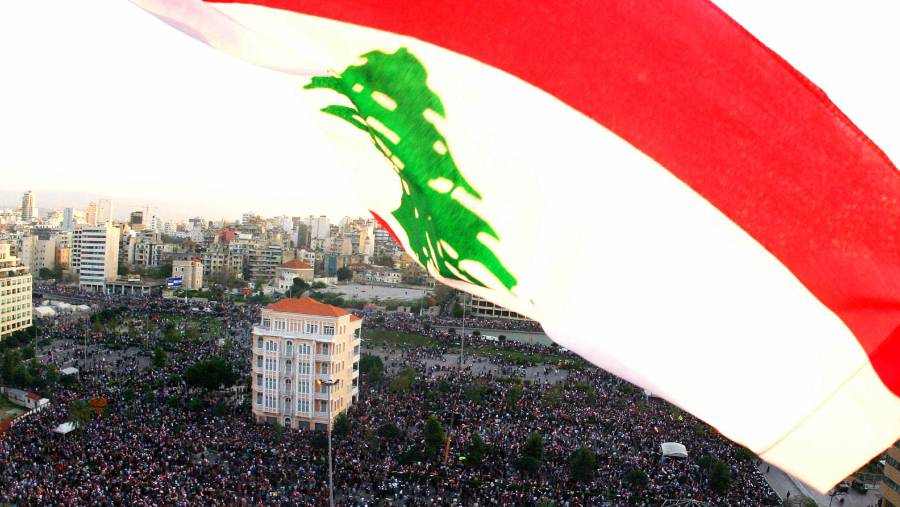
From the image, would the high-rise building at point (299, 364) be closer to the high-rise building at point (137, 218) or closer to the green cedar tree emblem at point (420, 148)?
the green cedar tree emblem at point (420, 148)

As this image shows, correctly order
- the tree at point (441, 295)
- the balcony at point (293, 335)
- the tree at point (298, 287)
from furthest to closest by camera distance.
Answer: the tree at point (441, 295) → the tree at point (298, 287) → the balcony at point (293, 335)

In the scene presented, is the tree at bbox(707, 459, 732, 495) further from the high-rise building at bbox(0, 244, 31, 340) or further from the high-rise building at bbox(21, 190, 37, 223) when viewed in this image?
the high-rise building at bbox(21, 190, 37, 223)

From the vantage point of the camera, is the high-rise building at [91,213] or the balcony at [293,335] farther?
the high-rise building at [91,213]

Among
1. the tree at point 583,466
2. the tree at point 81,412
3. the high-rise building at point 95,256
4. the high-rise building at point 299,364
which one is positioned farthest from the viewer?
the high-rise building at point 95,256

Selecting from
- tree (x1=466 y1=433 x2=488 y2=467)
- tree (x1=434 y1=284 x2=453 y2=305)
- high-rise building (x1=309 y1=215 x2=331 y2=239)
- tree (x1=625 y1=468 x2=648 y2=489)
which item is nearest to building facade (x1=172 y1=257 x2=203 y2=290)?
tree (x1=434 y1=284 x2=453 y2=305)

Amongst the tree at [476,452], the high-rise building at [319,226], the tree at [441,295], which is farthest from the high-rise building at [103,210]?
the tree at [476,452]

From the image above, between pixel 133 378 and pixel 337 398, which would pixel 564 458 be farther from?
pixel 133 378

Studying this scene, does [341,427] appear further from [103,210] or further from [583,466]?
[103,210]

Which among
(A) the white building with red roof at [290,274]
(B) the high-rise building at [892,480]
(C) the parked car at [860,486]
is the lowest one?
(C) the parked car at [860,486]
